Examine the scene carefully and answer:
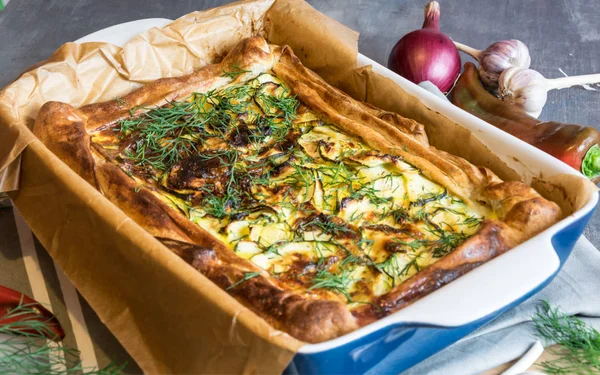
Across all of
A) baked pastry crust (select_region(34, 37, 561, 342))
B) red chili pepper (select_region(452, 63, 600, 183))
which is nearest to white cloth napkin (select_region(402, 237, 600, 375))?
baked pastry crust (select_region(34, 37, 561, 342))

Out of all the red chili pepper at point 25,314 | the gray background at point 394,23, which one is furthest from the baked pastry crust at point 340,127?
the gray background at point 394,23

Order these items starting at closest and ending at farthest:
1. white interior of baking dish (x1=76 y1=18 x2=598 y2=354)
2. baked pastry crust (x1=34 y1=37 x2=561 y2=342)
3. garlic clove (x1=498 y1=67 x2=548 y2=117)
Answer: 1. white interior of baking dish (x1=76 y1=18 x2=598 y2=354)
2. baked pastry crust (x1=34 y1=37 x2=561 y2=342)
3. garlic clove (x1=498 y1=67 x2=548 y2=117)

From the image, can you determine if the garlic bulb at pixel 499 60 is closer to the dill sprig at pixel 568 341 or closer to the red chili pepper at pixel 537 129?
the red chili pepper at pixel 537 129

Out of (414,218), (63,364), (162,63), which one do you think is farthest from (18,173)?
(414,218)

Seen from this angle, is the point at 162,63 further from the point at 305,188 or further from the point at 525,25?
the point at 525,25

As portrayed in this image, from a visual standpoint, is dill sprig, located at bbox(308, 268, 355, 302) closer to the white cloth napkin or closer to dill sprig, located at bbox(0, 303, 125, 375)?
the white cloth napkin
